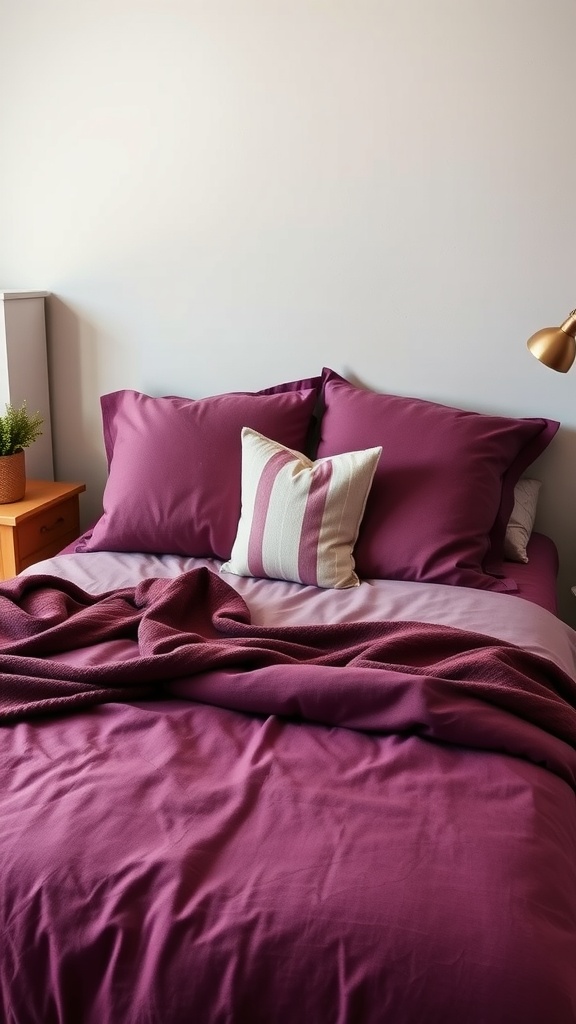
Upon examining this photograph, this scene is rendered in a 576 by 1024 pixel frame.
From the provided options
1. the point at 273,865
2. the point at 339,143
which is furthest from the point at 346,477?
the point at 273,865

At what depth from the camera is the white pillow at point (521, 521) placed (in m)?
2.43

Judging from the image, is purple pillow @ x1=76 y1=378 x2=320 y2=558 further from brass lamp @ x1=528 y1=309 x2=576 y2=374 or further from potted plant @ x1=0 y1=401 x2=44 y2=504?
brass lamp @ x1=528 y1=309 x2=576 y2=374

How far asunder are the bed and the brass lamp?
355 mm

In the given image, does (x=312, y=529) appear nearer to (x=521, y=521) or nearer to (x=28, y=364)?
(x=521, y=521)

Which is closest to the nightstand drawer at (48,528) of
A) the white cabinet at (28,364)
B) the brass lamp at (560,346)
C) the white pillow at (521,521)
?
the white cabinet at (28,364)

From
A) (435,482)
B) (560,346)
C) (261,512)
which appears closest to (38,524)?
(261,512)

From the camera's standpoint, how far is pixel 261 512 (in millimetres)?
2221

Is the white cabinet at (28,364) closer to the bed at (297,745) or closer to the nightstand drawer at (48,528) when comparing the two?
the nightstand drawer at (48,528)

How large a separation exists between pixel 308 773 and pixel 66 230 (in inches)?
82.0

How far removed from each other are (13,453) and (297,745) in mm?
1576

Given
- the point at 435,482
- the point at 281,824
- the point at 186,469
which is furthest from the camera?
the point at 186,469

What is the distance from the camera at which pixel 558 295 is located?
2461 mm

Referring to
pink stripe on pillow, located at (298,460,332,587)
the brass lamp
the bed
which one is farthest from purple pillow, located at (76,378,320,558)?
the brass lamp

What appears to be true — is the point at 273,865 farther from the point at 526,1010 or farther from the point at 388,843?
the point at 526,1010
